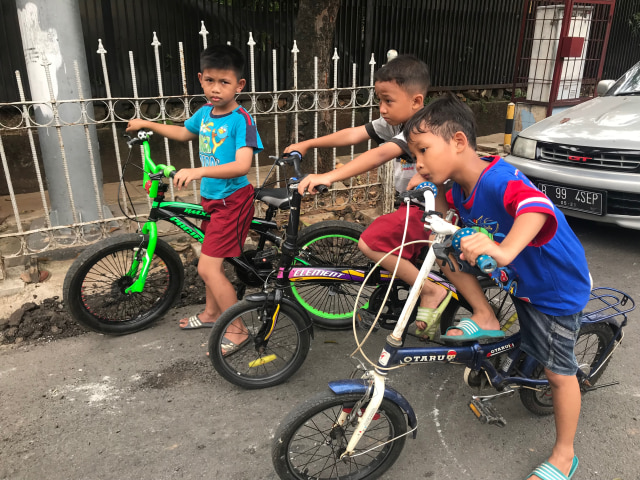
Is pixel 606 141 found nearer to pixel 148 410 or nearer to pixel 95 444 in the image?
pixel 148 410

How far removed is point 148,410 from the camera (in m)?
2.75

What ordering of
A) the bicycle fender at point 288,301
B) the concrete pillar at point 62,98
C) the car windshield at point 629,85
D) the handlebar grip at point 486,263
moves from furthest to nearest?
1. the car windshield at point 629,85
2. the concrete pillar at point 62,98
3. the bicycle fender at point 288,301
4. the handlebar grip at point 486,263

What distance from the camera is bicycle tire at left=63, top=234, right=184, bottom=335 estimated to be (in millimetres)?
3176

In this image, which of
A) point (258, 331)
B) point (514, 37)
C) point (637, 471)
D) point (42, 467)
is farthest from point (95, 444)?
point (514, 37)

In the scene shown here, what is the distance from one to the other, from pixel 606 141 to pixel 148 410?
4.37 m

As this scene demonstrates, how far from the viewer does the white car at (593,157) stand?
14.7 feet

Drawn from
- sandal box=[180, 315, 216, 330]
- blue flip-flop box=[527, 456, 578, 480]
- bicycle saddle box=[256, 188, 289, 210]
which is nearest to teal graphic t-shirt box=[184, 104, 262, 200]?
bicycle saddle box=[256, 188, 289, 210]

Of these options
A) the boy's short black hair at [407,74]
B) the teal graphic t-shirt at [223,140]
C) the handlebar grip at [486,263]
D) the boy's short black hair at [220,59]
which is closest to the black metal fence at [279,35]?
the teal graphic t-shirt at [223,140]

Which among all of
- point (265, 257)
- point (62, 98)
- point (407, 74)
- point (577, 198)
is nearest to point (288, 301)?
point (265, 257)

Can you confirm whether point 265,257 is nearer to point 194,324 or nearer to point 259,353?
point 259,353

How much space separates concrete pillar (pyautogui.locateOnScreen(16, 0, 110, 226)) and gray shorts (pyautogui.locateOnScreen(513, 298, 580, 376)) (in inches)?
139

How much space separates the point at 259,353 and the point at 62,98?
8.98 feet

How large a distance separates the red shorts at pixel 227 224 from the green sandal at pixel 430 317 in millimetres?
1199

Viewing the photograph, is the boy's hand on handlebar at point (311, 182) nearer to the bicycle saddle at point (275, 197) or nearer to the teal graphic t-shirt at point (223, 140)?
the bicycle saddle at point (275, 197)
